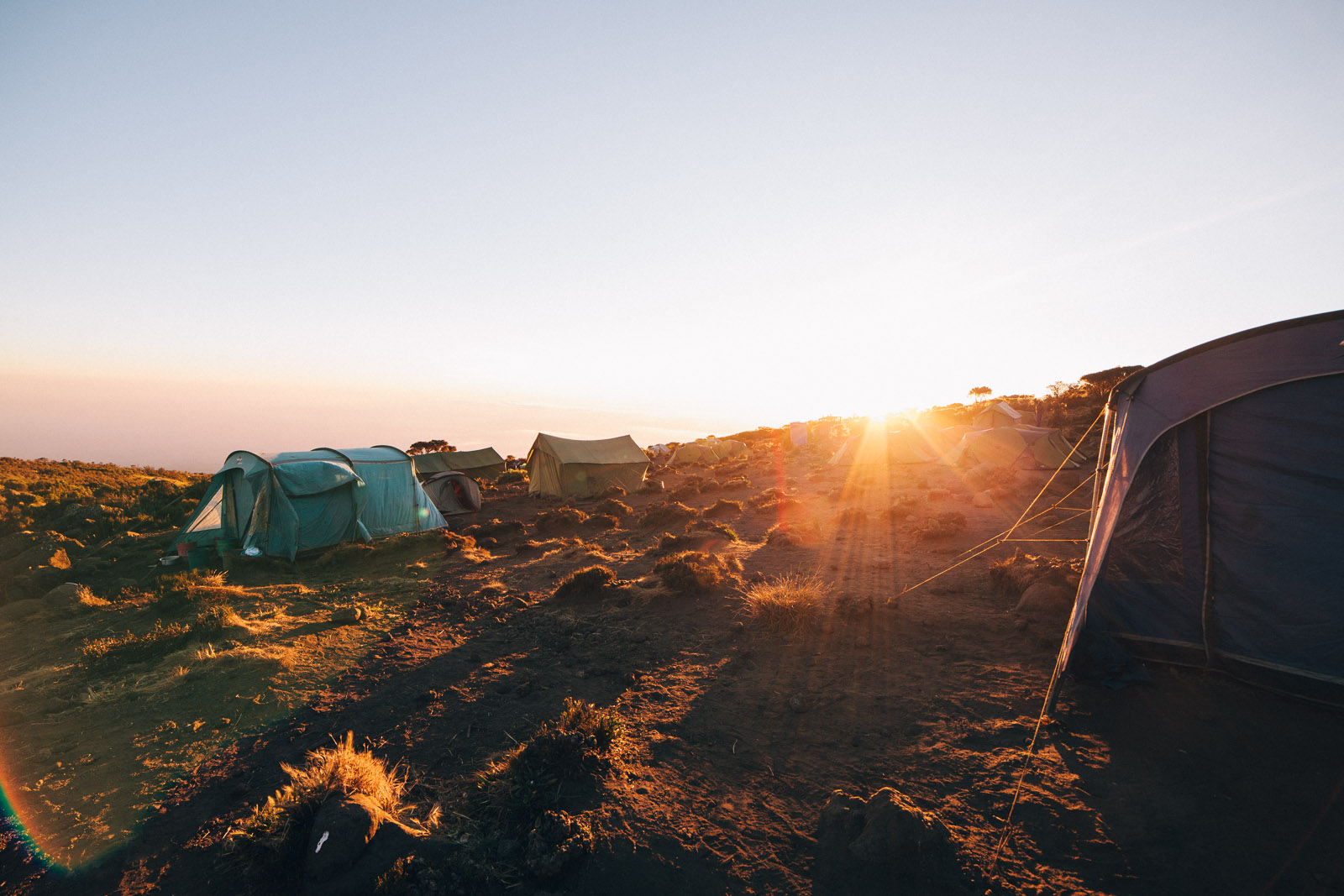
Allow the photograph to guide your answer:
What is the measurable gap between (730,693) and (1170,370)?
5.62 m

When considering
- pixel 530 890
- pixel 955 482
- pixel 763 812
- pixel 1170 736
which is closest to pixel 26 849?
pixel 530 890

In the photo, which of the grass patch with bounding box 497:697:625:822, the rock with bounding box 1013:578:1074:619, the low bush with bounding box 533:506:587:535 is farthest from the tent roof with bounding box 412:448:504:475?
the rock with bounding box 1013:578:1074:619

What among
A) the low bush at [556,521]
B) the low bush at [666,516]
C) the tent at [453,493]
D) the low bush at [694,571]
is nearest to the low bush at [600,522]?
→ the low bush at [556,521]

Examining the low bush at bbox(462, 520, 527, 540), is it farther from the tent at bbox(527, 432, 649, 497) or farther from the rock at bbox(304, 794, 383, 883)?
the rock at bbox(304, 794, 383, 883)

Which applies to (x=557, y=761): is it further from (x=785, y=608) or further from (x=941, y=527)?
(x=941, y=527)

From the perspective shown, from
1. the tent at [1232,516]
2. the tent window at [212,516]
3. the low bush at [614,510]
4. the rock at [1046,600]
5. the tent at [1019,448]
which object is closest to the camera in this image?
the tent at [1232,516]

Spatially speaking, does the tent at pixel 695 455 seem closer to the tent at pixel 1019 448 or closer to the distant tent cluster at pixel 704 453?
the distant tent cluster at pixel 704 453

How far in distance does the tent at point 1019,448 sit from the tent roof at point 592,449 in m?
13.6

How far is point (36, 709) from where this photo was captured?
18.8 ft

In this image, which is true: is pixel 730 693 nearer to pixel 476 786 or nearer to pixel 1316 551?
pixel 476 786

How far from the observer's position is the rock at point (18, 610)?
909 centimetres

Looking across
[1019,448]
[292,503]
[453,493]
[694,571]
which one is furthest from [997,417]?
[292,503]

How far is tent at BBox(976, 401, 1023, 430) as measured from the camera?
950 inches

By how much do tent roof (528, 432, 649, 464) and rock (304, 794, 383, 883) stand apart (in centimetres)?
1881
